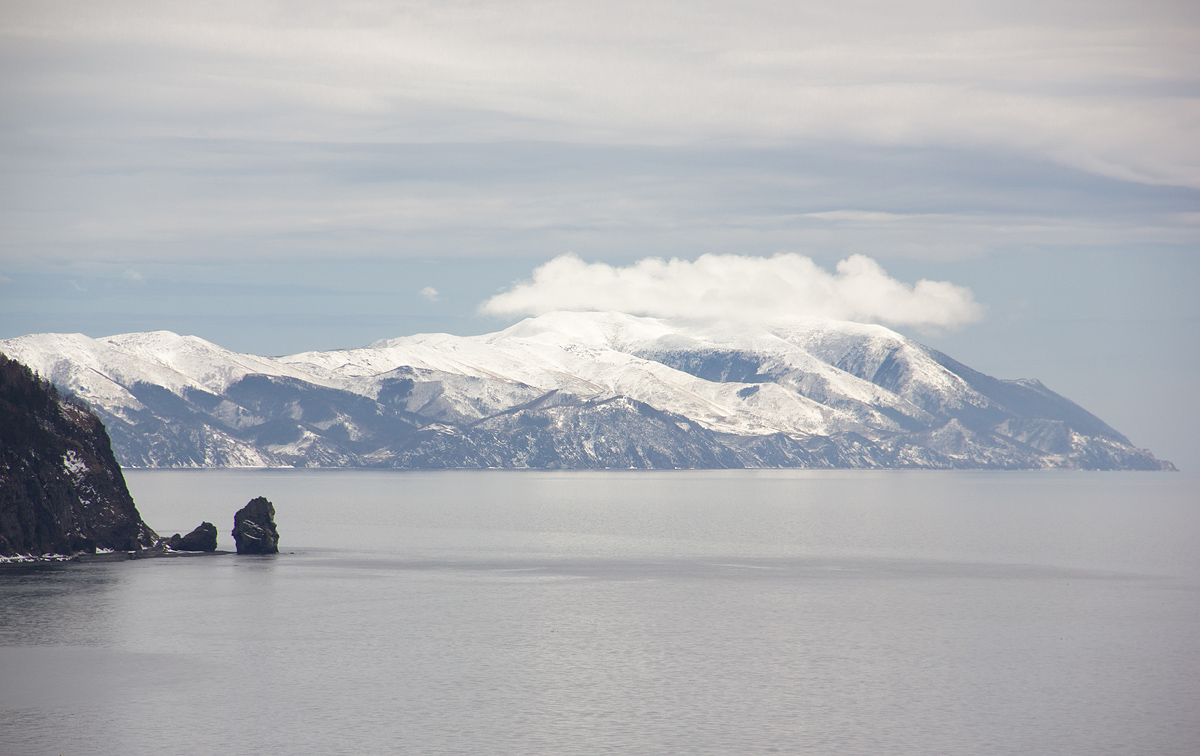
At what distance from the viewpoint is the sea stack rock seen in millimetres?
139750

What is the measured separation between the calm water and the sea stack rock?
6062 mm

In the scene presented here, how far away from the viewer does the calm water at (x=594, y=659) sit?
54.8m

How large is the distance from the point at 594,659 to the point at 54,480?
7341 centimetres

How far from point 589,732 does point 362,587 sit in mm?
59043

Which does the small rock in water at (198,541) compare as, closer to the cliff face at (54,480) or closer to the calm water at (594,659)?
the cliff face at (54,480)

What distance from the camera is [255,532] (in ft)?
458

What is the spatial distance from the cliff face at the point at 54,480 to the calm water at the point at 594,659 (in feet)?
33.0

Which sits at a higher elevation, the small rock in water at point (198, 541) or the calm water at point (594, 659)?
the small rock in water at point (198, 541)

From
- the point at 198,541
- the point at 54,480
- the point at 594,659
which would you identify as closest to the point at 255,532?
the point at 198,541

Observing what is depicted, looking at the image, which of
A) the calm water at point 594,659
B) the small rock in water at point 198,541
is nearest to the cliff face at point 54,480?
the small rock in water at point 198,541

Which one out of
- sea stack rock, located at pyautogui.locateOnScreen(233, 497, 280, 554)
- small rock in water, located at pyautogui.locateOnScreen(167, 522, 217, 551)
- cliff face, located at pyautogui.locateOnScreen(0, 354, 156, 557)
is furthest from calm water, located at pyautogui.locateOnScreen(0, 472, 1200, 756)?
cliff face, located at pyautogui.locateOnScreen(0, 354, 156, 557)

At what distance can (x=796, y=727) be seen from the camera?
56500 millimetres

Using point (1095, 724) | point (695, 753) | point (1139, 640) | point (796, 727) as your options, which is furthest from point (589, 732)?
point (1139, 640)

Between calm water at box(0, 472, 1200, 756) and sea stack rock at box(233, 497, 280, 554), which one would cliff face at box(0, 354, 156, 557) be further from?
sea stack rock at box(233, 497, 280, 554)
